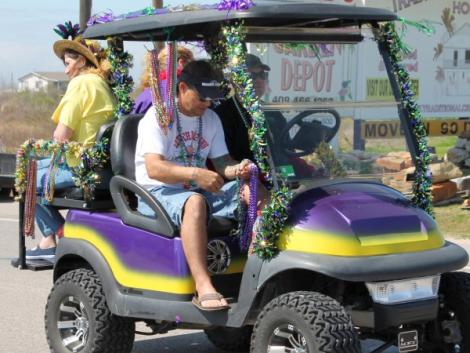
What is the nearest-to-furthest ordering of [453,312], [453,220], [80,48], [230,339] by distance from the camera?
[453,312] < [230,339] < [80,48] < [453,220]

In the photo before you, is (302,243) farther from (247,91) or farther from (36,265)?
(36,265)

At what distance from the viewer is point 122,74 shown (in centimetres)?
547

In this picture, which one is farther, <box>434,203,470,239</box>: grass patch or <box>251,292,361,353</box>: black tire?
<box>434,203,470,239</box>: grass patch

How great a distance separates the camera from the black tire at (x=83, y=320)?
4855 millimetres

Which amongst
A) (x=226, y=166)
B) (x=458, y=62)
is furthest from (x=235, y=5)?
(x=458, y=62)

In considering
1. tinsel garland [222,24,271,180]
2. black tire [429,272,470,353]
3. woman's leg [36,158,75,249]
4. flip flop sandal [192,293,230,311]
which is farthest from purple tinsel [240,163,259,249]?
woman's leg [36,158,75,249]

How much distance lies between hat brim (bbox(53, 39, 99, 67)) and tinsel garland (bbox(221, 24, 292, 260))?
2529 millimetres

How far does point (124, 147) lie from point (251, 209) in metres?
0.97

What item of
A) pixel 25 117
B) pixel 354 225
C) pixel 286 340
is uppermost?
pixel 25 117

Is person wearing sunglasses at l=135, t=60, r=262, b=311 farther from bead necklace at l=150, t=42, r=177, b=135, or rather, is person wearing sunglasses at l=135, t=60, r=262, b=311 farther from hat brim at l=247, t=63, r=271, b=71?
hat brim at l=247, t=63, r=271, b=71

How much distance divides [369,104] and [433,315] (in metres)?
1.18

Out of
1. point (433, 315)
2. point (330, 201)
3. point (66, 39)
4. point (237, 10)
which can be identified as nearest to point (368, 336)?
point (433, 315)

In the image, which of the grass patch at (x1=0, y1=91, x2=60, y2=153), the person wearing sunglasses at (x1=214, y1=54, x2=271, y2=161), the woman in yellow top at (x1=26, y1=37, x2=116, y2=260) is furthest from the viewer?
the grass patch at (x1=0, y1=91, x2=60, y2=153)

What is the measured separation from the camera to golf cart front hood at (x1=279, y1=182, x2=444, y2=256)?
4055 millimetres
